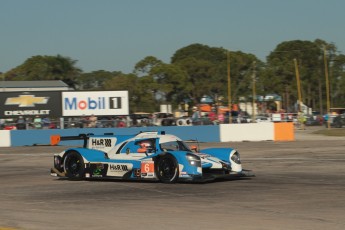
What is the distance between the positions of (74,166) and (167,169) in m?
2.58

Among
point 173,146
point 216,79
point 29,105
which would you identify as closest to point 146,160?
point 173,146

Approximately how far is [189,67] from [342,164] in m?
60.8

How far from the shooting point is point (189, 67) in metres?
77.9

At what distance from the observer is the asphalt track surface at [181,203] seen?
8234mm

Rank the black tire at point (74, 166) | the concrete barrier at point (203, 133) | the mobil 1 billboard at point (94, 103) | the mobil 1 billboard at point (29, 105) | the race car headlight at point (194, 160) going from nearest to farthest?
the race car headlight at point (194, 160), the black tire at point (74, 166), the concrete barrier at point (203, 133), the mobil 1 billboard at point (29, 105), the mobil 1 billboard at point (94, 103)

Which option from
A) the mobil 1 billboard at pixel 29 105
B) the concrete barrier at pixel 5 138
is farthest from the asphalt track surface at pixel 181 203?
the mobil 1 billboard at pixel 29 105

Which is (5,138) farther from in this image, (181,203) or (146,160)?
(181,203)

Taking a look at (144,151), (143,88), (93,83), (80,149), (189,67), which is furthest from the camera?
(93,83)

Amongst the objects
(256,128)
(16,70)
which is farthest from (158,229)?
(16,70)

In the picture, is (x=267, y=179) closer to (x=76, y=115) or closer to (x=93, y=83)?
(x=76, y=115)

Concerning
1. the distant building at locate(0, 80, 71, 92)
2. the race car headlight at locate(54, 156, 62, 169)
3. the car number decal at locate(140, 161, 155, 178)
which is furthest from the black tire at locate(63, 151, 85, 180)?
the distant building at locate(0, 80, 71, 92)

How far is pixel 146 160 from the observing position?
13.5m

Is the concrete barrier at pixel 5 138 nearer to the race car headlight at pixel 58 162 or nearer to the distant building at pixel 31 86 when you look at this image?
the race car headlight at pixel 58 162

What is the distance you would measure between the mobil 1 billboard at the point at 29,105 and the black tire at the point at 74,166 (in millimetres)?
26875
